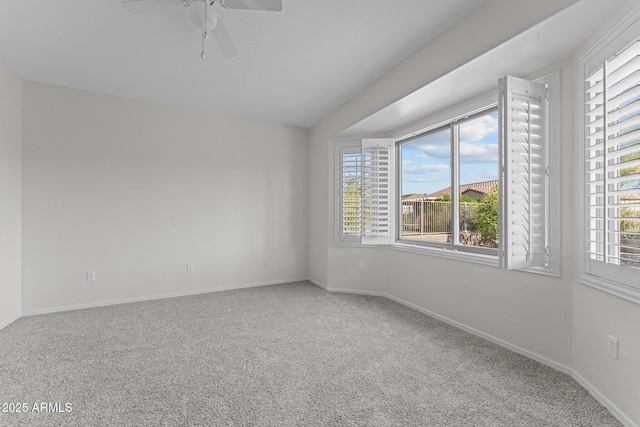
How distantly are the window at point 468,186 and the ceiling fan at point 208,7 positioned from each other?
1796 millimetres

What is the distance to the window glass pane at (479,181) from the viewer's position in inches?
116

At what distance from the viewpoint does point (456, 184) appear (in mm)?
3352

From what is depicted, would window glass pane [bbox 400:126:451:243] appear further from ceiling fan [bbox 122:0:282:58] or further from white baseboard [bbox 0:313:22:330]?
white baseboard [bbox 0:313:22:330]

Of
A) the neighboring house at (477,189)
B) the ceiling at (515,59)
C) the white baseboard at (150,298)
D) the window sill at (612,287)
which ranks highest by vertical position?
the ceiling at (515,59)

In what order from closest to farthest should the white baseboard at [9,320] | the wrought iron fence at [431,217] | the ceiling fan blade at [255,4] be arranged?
the ceiling fan blade at [255,4]
the white baseboard at [9,320]
the wrought iron fence at [431,217]

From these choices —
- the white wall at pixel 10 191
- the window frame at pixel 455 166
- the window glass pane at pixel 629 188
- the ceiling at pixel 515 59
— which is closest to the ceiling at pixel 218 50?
the white wall at pixel 10 191

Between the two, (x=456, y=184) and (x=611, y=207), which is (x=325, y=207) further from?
(x=611, y=207)

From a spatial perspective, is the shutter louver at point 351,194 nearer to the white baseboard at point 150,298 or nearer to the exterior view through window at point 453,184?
the exterior view through window at point 453,184

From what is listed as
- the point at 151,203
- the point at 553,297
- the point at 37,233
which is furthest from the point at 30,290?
the point at 553,297

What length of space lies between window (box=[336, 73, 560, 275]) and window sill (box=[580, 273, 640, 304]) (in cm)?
27

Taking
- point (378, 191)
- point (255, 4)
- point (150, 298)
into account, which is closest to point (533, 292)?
point (378, 191)

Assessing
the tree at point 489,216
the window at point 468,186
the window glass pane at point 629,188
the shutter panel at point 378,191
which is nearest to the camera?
the window glass pane at point 629,188

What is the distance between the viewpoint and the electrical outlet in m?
1.74

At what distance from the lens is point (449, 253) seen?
125 inches
